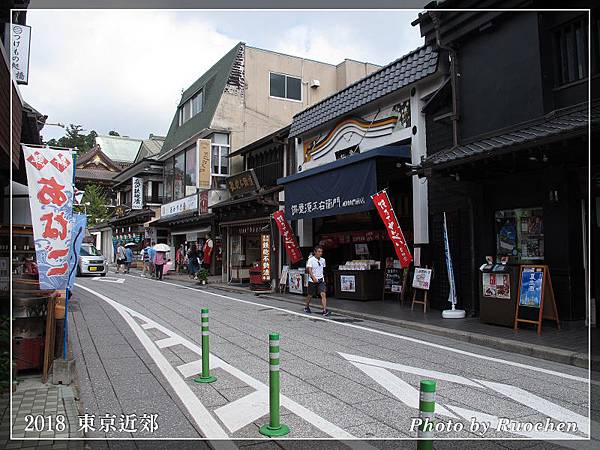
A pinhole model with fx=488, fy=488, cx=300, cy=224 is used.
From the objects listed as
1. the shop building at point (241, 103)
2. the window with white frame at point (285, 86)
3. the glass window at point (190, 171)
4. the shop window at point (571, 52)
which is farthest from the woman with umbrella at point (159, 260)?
the shop window at point (571, 52)

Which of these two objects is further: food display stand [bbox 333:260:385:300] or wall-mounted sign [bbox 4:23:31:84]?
food display stand [bbox 333:260:385:300]

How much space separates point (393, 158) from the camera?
46.5 feet

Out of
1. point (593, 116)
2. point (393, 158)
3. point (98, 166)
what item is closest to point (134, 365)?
point (593, 116)

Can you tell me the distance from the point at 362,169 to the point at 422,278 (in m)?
3.75

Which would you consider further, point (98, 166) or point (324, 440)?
point (98, 166)

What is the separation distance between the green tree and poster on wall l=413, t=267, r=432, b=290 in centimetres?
3785

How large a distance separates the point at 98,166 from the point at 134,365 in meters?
48.3

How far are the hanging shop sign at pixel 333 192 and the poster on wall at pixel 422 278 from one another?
2.35 m

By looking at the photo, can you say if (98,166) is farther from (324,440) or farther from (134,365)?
(324,440)

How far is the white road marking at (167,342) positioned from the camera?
350 inches

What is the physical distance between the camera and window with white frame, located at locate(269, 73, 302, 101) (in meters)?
27.4

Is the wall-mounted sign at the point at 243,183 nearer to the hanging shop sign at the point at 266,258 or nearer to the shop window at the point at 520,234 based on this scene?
the hanging shop sign at the point at 266,258

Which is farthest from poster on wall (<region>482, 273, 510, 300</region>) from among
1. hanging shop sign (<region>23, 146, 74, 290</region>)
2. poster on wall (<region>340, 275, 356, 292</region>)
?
hanging shop sign (<region>23, 146, 74, 290</region>)

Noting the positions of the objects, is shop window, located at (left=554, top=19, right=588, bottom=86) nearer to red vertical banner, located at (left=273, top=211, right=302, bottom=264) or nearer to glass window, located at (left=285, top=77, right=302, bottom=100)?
red vertical banner, located at (left=273, top=211, right=302, bottom=264)
